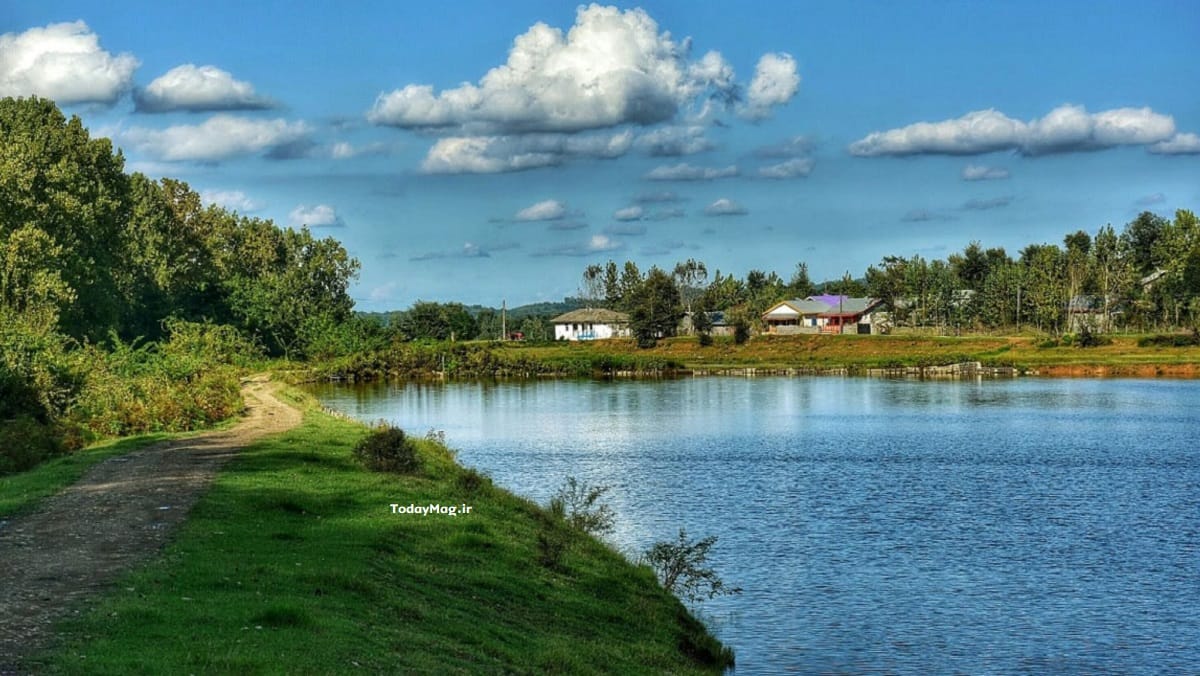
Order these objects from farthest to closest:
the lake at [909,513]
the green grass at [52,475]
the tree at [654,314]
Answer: the tree at [654,314] < the green grass at [52,475] < the lake at [909,513]

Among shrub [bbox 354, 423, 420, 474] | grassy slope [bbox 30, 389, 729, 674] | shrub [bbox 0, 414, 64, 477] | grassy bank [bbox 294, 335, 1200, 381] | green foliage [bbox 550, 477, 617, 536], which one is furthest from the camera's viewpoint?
grassy bank [bbox 294, 335, 1200, 381]

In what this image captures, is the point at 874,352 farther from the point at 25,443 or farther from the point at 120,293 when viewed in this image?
the point at 25,443

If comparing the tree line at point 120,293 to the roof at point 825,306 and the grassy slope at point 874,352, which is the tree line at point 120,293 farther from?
the roof at point 825,306

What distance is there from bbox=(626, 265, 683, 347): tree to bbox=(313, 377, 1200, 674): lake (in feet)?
243

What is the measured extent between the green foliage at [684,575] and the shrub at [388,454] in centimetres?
945

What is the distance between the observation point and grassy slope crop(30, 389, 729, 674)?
1396cm

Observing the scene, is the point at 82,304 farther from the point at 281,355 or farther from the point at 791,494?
the point at 281,355

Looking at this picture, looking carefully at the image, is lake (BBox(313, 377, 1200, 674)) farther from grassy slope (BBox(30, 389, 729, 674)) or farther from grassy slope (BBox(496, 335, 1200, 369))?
grassy slope (BBox(496, 335, 1200, 369))

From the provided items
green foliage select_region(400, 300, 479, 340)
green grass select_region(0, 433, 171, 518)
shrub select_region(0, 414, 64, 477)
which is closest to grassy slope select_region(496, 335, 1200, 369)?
green foliage select_region(400, 300, 479, 340)

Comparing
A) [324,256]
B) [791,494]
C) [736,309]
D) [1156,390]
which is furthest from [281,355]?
[791,494]

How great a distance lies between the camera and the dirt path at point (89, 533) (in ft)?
48.6

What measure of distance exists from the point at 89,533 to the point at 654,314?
466 ft

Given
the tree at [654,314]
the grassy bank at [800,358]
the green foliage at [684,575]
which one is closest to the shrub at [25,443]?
the green foliage at [684,575]

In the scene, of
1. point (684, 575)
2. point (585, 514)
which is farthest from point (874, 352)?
point (684, 575)
